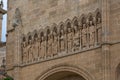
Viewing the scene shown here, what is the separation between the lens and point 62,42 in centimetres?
2159

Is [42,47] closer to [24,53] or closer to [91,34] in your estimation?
[24,53]

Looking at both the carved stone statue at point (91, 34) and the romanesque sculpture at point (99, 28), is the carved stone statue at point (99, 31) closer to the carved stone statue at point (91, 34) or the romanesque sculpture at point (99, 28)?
the romanesque sculpture at point (99, 28)

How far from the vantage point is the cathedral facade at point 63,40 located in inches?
757

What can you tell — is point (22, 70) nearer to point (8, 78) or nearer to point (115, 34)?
point (8, 78)

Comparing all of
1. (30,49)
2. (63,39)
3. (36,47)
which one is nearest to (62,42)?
(63,39)

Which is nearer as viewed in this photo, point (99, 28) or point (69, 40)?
point (99, 28)

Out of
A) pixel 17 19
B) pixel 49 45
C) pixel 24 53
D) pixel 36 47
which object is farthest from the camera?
pixel 17 19

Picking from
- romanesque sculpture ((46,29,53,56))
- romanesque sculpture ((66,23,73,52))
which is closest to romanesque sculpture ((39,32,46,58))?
romanesque sculpture ((46,29,53,56))

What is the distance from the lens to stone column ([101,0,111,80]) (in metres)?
18.9

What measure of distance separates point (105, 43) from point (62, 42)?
10.1 feet

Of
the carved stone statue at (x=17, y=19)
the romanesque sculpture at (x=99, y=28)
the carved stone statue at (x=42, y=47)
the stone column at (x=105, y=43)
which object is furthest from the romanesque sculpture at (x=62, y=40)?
the carved stone statue at (x=17, y=19)

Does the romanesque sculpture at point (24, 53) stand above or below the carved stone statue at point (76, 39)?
below

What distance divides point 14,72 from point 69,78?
3.19 meters

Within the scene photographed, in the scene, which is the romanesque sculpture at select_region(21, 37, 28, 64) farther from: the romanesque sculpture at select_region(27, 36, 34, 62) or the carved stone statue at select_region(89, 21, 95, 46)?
the carved stone statue at select_region(89, 21, 95, 46)
